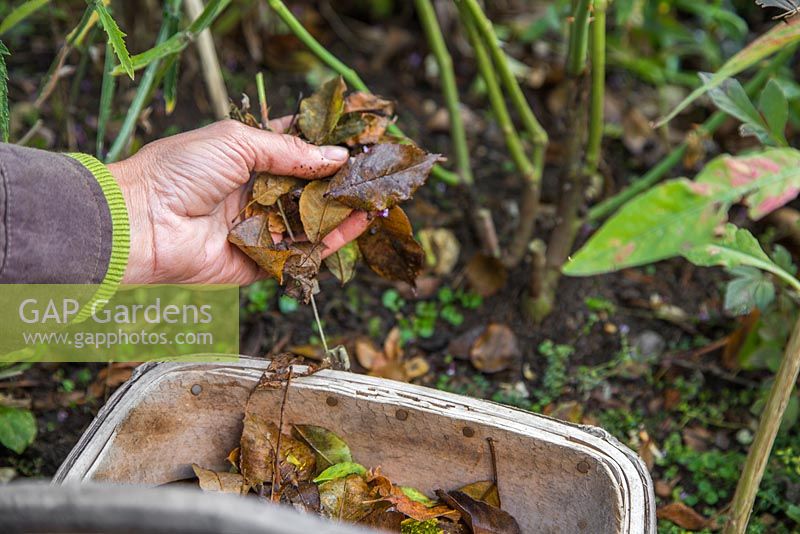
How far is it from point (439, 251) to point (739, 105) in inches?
26.5

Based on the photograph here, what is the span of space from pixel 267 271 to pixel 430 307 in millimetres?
480

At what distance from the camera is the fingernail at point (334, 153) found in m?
1.17

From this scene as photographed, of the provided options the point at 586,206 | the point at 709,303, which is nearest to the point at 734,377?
the point at 709,303

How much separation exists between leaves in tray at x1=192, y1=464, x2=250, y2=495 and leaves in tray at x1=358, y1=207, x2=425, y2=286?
381mm

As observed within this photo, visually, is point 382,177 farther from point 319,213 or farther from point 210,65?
point 210,65

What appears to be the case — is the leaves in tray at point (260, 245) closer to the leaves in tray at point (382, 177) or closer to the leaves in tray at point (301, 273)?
the leaves in tray at point (301, 273)

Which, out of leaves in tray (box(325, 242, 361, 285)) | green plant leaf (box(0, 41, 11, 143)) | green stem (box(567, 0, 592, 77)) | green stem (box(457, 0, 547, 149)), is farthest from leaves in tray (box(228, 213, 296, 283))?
green stem (box(567, 0, 592, 77))

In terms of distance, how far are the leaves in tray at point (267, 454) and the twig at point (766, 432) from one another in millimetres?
569

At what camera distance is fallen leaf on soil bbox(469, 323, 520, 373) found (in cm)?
148

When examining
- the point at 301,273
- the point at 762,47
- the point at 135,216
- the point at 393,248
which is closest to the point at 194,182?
the point at 135,216

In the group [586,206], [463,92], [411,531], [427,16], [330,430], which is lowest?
[411,531]

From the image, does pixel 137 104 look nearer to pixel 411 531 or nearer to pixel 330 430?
pixel 330 430

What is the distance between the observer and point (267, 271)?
3.89ft

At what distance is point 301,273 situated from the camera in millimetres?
1141
